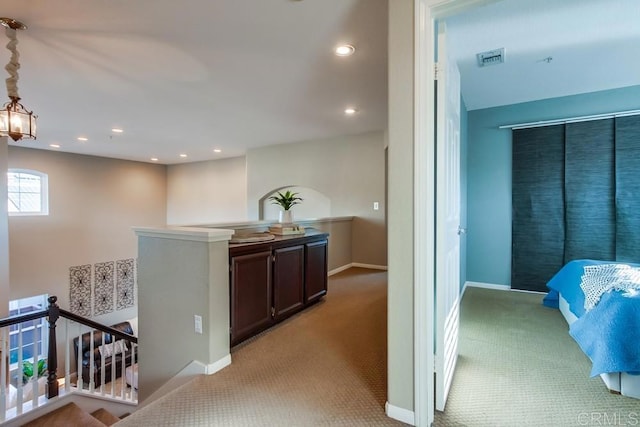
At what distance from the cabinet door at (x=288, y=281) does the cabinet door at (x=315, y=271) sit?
10 centimetres

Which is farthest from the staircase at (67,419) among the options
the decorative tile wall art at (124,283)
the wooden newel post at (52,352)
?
the decorative tile wall art at (124,283)

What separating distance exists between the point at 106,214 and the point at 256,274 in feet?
23.9

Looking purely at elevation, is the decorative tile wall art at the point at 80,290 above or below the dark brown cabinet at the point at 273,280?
below

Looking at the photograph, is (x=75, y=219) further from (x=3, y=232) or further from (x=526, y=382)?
(x=526, y=382)

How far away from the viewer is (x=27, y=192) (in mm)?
6676

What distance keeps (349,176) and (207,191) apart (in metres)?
4.74

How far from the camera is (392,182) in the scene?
1.62 meters

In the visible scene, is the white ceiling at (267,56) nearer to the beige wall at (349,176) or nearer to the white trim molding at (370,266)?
the beige wall at (349,176)

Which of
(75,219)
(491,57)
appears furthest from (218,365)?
(75,219)

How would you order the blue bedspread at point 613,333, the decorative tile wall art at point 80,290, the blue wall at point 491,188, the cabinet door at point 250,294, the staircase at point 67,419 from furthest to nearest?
the decorative tile wall art at point 80,290
the blue wall at point 491,188
the staircase at point 67,419
the cabinet door at point 250,294
the blue bedspread at point 613,333

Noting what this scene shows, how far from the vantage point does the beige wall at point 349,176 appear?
17.3ft

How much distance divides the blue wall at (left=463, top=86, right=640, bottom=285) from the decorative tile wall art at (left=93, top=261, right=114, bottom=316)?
8.18m

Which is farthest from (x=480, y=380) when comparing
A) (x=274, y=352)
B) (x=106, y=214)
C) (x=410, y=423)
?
(x=106, y=214)

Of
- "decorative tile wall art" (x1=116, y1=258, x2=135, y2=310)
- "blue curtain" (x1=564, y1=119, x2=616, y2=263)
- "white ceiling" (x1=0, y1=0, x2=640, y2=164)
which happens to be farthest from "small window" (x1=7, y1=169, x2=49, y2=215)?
"blue curtain" (x1=564, y1=119, x2=616, y2=263)
